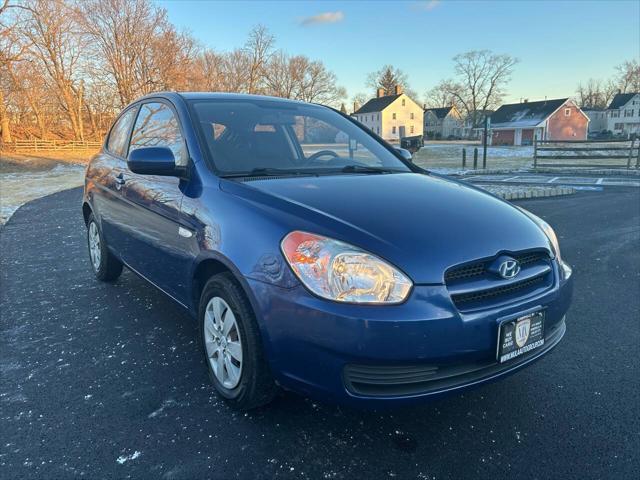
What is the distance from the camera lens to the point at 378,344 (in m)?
1.81

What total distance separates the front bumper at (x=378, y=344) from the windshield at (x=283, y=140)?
1.02 meters

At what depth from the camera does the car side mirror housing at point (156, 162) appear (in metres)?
2.68

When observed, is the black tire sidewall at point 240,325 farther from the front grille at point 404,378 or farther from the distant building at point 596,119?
the distant building at point 596,119

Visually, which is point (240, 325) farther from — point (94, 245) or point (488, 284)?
point (94, 245)

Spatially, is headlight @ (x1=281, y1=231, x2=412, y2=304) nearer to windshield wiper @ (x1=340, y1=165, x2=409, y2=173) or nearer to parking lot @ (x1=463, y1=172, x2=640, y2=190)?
windshield wiper @ (x1=340, y1=165, x2=409, y2=173)

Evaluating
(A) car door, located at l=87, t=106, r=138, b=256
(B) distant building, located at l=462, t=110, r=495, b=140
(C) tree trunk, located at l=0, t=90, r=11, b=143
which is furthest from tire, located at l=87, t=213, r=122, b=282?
(B) distant building, located at l=462, t=110, r=495, b=140

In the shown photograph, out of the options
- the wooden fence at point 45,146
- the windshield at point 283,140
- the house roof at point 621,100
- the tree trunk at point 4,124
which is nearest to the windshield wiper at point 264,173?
the windshield at point 283,140

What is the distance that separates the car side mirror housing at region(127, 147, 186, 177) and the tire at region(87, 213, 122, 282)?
1.77m

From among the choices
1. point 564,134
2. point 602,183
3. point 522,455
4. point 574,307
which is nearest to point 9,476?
point 522,455

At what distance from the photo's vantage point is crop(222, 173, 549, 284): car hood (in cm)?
195

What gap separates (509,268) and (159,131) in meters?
2.51

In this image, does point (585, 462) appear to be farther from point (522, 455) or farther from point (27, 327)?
point (27, 327)

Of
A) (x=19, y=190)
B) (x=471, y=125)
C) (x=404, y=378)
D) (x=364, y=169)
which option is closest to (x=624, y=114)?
(x=471, y=125)

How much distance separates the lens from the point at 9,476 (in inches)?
Answer: 76.9
